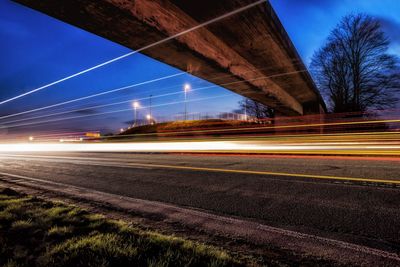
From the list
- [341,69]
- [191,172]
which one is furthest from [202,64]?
[341,69]

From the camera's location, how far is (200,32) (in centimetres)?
761

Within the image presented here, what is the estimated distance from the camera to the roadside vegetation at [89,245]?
2.64 metres

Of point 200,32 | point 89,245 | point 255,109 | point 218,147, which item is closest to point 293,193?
point 89,245

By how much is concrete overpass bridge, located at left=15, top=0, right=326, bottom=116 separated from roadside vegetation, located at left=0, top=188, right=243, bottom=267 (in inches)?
162

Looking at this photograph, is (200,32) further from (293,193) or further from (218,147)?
(218,147)

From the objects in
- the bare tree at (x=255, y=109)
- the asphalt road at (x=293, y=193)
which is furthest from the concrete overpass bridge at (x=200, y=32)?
the bare tree at (x=255, y=109)

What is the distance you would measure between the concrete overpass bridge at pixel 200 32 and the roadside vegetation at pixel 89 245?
162 inches

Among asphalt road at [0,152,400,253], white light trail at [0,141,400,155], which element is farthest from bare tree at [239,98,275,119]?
asphalt road at [0,152,400,253]

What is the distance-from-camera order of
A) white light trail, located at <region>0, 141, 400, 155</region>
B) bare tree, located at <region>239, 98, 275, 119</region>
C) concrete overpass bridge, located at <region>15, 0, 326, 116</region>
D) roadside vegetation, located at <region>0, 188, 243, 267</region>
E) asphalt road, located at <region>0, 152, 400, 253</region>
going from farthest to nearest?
1. bare tree, located at <region>239, 98, 275, 119</region>
2. white light trail, located at <region>0, 141, 400, 155</region>
3. concrete overpass bridge, located at <region>15, 0, 326, 116</region>
4. asphalt road, located at <region>0, 152, 400, 253</region>
5. roadside vegetation, located at <region>0, 188, 243, 267</region>

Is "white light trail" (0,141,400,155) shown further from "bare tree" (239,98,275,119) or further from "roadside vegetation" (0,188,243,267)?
"bare tree" (239,98,275,119)

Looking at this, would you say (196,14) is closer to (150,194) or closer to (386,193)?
(150,194)

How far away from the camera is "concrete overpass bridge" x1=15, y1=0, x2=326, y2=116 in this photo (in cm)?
543

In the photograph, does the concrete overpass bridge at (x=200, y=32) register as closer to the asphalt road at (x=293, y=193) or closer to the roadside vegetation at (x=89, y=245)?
the asphalt road at (x=293, y=193)

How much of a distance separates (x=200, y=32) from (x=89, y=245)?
21.2 feet
